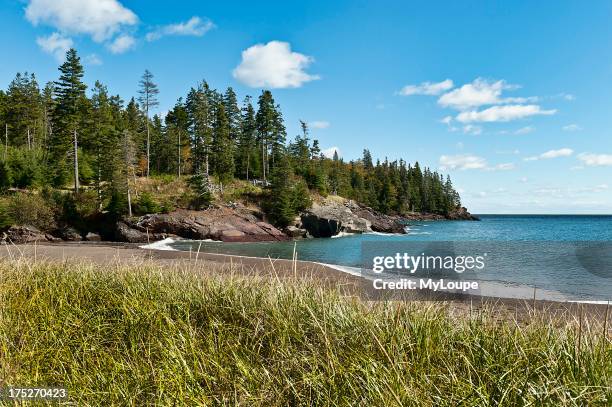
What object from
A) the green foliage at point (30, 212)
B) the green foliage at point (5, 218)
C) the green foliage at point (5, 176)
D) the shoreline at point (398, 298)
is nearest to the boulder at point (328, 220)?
the green foliage at point (30, 212)

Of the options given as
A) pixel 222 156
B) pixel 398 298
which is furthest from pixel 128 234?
pixel 398 298

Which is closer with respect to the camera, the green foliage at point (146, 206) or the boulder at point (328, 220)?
the green foliage at point (146, 206)

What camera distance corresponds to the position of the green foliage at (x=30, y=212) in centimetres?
4228

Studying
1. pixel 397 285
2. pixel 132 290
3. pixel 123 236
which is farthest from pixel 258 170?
pixel 132 290

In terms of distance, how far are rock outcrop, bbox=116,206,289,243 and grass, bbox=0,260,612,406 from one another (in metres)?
40.7

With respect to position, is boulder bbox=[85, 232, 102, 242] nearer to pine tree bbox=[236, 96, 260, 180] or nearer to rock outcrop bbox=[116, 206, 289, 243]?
rock outcrop bbox=[116, 206, 289, 243]

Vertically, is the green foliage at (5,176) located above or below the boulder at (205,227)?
above

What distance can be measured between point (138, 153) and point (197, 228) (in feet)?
113

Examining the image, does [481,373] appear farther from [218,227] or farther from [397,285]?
[218,227]

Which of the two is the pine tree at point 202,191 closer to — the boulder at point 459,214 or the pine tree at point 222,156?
the pine tree at point 222,156

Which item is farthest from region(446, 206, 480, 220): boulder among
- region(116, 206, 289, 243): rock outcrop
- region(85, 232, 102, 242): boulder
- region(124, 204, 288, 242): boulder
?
region(85, 232, 102, 242): boulder

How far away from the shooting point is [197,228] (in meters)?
45.6

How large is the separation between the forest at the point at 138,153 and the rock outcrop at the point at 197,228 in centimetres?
249

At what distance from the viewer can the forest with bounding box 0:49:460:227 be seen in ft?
162
